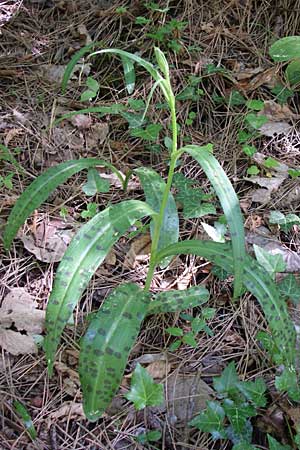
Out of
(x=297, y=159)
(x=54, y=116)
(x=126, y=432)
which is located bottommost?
(x=126, y=432)

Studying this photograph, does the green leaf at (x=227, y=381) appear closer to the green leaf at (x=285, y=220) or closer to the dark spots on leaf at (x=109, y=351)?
the dark spots on leaf at (x=109, y=351)

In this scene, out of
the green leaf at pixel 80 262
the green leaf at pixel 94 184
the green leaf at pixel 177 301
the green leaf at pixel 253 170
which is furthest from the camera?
the green leaf at pixel 253 170

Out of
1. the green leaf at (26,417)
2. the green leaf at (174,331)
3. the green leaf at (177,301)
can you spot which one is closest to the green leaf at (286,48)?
the green leaf at (177,301)

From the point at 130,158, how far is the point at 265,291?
932 millimetres

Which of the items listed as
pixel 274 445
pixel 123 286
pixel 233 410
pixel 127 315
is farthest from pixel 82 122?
pixel 274 445

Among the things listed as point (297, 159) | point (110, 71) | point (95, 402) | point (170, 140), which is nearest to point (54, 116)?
point (110, 71)

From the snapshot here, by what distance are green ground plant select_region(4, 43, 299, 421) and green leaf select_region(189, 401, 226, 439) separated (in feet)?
0.55

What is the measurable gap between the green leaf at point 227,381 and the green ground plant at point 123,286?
4.7 inches

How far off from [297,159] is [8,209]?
3.63 feet

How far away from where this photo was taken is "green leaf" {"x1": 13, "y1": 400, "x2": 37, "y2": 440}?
1.37 metres

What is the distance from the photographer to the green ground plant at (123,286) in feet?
4.11

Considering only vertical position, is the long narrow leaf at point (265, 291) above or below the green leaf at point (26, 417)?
above

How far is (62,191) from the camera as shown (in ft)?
6.48

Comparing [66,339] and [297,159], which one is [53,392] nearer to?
[66,339]
